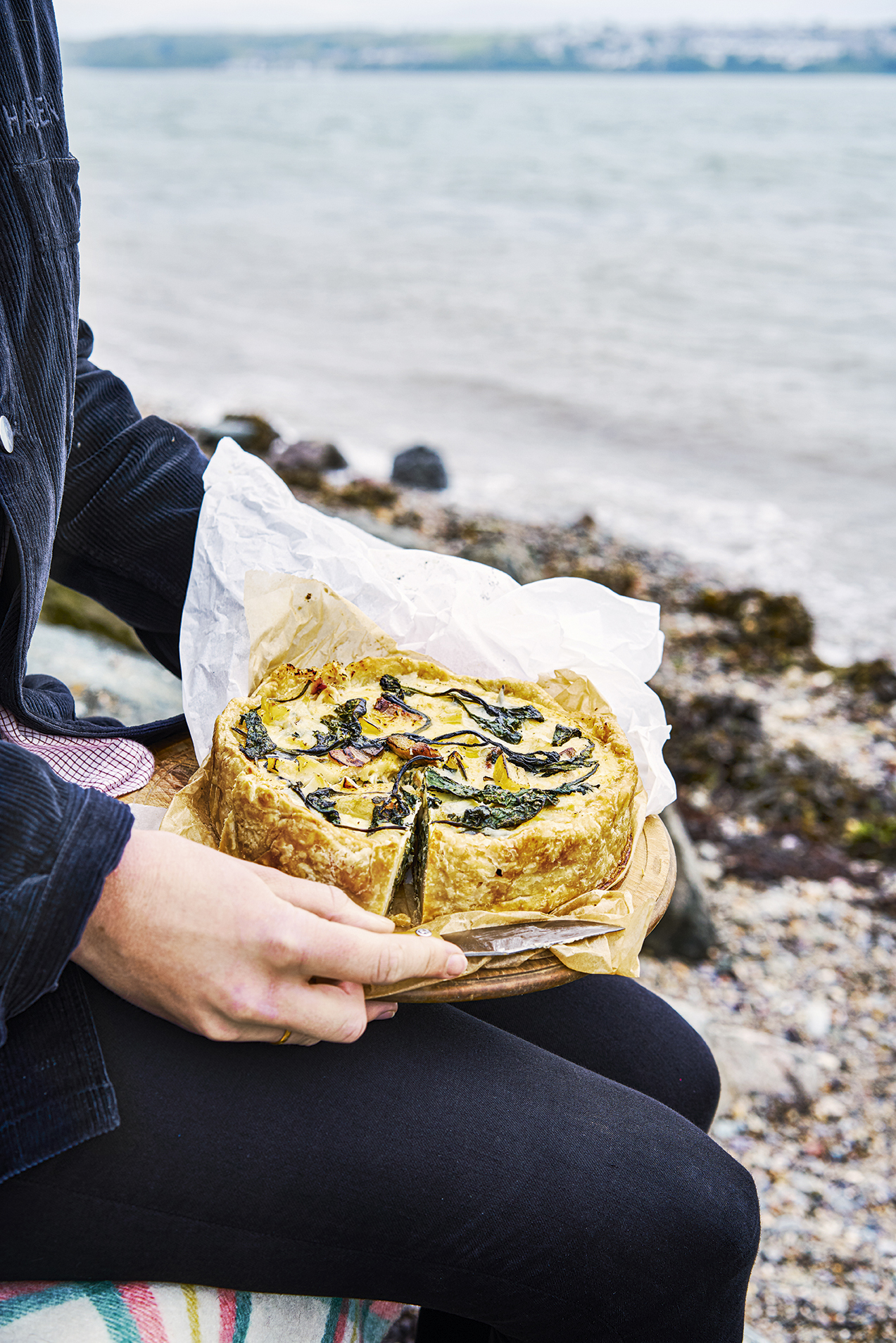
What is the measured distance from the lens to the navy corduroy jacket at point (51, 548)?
4.64 feet

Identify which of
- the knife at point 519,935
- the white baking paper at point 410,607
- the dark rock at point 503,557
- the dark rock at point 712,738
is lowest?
the dark rock at point 712,738

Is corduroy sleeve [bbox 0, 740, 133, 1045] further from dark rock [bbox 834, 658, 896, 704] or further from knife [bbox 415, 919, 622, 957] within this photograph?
dark rock [bbox 834, 658, 896, 704]

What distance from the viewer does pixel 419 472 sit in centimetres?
1233

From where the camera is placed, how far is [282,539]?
265cm

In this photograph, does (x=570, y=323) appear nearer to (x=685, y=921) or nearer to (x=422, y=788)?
(x=685, y=921)

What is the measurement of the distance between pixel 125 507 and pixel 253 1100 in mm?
1534

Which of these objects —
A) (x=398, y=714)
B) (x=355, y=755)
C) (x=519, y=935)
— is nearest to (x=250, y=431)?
(x=398, y=714)

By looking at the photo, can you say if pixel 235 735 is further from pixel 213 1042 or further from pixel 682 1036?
pixel 682 1036

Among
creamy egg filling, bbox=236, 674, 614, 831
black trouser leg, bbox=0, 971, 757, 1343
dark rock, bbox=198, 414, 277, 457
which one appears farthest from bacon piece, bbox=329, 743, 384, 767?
dark rock, bbox=198, 414, 277, 457

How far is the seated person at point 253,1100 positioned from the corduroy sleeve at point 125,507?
1.59 ft

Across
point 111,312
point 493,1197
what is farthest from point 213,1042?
point 111,312

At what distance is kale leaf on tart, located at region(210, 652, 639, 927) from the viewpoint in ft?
6.48

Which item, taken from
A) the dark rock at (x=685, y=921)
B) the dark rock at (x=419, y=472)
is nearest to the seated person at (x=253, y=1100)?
the dark rock at (x=685, y=921)

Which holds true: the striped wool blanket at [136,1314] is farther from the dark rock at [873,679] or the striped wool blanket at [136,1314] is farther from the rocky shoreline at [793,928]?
the dark rock at [873,679]
